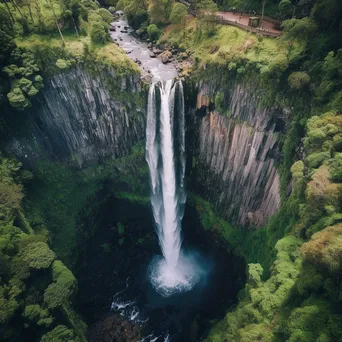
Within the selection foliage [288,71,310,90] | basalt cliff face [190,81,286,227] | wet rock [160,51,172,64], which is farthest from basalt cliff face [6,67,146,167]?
foliage [288,71,310,90]

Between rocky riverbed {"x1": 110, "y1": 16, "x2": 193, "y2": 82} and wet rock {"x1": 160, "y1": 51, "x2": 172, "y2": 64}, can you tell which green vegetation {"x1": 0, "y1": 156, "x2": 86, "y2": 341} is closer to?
rocky riverbed {"x1": 110, "y1": 16, "x2": 193, "y2": 82}

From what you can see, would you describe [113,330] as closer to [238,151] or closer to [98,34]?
[238,151]

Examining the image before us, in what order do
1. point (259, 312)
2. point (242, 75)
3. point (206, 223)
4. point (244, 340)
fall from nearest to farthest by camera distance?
point (244, 340) → point (259, 312) → point (242, 75) → point (206, 223)

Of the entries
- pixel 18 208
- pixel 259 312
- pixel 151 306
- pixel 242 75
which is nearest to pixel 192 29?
pixel 242 75

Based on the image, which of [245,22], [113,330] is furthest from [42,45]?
[113,330]

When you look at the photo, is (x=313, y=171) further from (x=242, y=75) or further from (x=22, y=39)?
(x=22, y=39)

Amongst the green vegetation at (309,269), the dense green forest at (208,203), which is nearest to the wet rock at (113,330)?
the dense green forest at (208,203)

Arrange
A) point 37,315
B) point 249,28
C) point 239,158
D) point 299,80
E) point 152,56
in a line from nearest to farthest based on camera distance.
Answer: point 37,315 < point 299,80 < point 249,28 < point 239,158 < point 152,56
